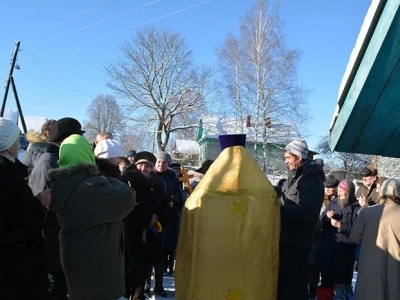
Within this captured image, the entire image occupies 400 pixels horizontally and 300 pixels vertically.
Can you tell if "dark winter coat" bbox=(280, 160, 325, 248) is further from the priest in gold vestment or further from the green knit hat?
the green knit hat

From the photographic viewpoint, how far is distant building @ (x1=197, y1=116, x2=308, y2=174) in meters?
26.9

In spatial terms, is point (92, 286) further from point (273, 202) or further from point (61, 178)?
point (273, 202)

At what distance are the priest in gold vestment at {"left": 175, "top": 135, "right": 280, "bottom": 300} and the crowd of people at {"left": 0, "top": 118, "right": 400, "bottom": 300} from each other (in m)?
0.45

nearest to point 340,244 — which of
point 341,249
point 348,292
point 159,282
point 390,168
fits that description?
point 341,249

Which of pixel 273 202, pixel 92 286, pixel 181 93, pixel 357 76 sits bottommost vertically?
pixel 92 286

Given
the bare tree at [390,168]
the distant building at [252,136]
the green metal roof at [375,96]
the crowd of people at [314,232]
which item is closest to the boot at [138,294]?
the crowd of people at [314,232]

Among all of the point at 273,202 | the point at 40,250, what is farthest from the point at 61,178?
the point at 273,202

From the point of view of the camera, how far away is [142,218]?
3.94 meters

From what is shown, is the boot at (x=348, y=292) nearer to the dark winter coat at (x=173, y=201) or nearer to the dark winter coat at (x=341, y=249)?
the dark winter coat at (x=341, y=249)

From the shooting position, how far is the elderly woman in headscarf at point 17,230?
2.47m

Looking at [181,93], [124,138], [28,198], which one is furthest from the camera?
[124,138]

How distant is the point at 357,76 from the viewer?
5.60ft

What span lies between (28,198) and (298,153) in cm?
229

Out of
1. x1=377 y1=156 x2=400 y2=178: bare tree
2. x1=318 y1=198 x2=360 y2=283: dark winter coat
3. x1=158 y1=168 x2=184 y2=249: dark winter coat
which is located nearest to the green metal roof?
x1=318 y1=198 x2=360 y2=283: dark winter coat
